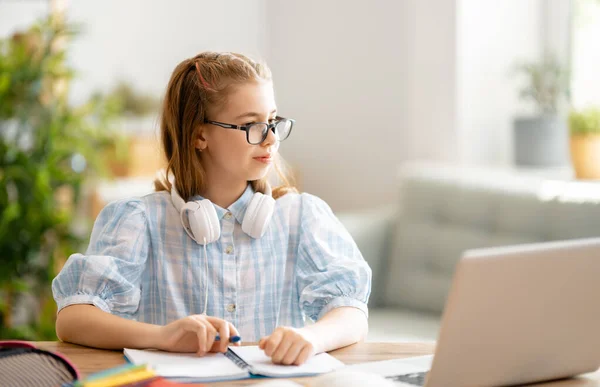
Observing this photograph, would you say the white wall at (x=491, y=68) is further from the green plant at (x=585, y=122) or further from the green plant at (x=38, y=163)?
the green plant at (x=38, y=163)

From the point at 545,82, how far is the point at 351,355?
2239mm

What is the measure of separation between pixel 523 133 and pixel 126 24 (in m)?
1.84

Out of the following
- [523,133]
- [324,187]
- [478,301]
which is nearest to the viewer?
[478,301]

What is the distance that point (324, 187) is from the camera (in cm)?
379

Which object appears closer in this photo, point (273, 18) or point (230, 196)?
point (230, 196)

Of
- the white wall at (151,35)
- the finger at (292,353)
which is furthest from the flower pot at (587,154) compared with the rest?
the finger at (292,353)

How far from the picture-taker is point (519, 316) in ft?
3.11

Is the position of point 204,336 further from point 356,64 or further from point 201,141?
point 356,64

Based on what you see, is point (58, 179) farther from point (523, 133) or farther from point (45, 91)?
point (523, 133)

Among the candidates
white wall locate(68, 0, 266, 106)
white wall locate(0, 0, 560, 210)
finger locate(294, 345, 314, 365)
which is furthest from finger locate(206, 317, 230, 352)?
white wall locate(68, 0, 266, 106)

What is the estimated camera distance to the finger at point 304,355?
111cm

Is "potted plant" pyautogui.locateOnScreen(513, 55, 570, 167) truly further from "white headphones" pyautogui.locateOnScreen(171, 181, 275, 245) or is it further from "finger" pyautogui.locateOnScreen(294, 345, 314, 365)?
"finger" pyautogui.locateOnScreen(294, 345, 314, 365)

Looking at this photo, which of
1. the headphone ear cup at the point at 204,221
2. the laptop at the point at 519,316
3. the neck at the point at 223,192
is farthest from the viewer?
the neck at the point at 223,192

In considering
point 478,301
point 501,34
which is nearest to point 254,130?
point 478,301
